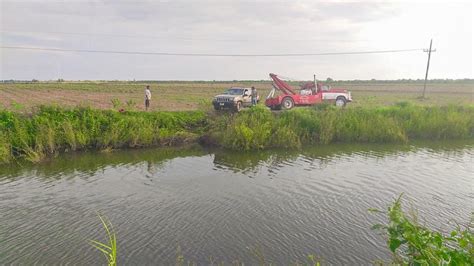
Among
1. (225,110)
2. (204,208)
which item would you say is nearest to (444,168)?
(204,208)

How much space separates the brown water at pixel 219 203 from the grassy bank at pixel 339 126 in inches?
72.9

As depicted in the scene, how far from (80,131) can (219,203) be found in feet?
31.1

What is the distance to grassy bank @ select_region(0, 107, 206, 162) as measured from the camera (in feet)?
47.5

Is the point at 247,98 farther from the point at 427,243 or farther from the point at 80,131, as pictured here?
the point at 427,243

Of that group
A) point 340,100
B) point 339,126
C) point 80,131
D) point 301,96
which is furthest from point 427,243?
point 340,100

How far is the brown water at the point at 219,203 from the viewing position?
7145mm

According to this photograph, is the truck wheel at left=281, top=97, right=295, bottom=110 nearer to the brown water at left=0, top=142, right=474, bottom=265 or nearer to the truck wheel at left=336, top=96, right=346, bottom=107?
the truck wheel at left=336, top=96, right=346, bottom=107

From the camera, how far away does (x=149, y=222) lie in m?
8.37

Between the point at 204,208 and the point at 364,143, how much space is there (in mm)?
13120

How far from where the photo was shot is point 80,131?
15.9 metres

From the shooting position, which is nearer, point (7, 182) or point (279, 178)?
point (7, 182)

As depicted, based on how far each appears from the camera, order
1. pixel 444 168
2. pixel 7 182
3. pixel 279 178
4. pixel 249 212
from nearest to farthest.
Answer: pixel 249 212 → pixel 7 182 → pixel 279 178 → pixel 444 168

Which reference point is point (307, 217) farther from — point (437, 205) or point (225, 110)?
point (225, 110)

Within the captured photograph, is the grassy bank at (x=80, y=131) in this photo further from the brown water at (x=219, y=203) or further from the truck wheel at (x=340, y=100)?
the truck wheel at (x=340, y=100)
